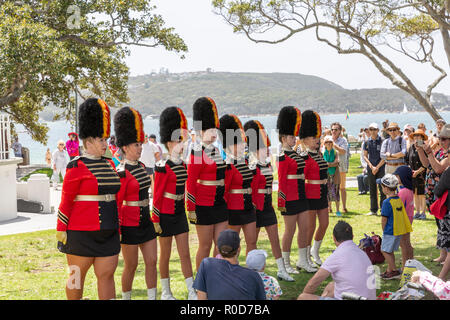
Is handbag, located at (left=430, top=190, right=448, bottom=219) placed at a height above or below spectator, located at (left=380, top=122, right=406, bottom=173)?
below

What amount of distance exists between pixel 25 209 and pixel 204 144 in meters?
9.55

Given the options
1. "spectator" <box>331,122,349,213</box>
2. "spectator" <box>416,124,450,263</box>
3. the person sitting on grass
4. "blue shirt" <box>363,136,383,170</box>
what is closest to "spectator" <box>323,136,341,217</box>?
"spectator" <box>331,122,349,213</box>

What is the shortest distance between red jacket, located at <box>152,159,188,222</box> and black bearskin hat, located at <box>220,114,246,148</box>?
928mm

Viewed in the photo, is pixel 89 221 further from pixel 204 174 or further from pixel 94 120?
pixel 204 174

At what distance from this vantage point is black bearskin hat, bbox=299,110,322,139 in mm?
7973

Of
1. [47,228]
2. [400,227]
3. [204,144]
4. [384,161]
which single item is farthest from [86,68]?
[400,227]

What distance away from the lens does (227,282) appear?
14.0 ft

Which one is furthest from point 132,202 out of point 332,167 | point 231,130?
point 332,167

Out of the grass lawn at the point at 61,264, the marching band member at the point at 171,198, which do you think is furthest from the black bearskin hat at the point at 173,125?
the grass lawn at the point at 61,264

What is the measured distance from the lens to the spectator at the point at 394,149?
1177 cm

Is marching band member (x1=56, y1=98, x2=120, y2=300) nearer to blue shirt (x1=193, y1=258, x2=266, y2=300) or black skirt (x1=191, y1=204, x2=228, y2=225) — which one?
blue shirt (x1=193, y1=258, x2=266, y2=300)

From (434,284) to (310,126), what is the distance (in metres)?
3.34
